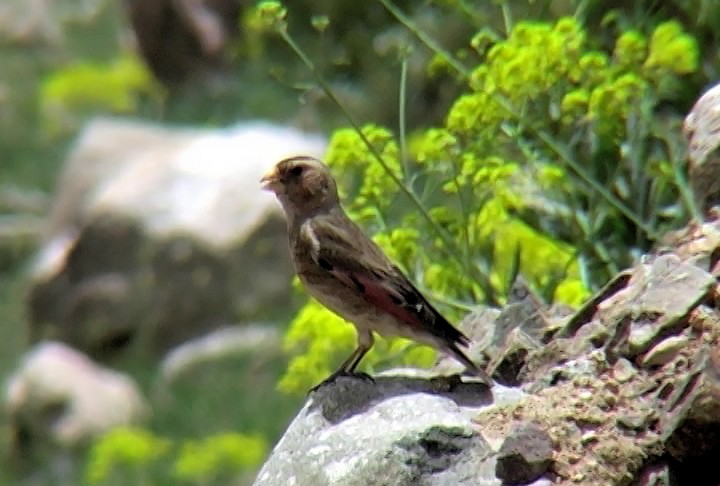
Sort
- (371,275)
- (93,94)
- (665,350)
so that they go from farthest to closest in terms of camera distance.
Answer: (93,94), (371,275), (665,350)

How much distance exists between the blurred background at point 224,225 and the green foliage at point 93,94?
17 centimetres

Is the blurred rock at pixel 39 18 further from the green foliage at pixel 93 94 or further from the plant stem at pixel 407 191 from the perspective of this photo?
the plant stem at pixel 407 191

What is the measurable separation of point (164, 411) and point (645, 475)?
582cm

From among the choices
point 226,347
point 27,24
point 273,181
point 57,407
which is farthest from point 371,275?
point 27,24

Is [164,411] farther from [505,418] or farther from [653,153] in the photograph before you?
[505,418]

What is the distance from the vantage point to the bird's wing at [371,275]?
3496mm

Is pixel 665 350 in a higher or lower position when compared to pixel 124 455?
lower

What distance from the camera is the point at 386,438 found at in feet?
9.99

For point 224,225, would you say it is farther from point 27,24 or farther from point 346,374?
point 27,24

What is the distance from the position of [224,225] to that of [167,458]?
1.49 metres

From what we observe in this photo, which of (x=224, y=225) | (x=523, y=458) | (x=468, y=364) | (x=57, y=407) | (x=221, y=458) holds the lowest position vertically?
(x=523, y=458)

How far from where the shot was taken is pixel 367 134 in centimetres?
403

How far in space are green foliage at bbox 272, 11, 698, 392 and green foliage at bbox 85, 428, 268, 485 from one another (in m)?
2.74

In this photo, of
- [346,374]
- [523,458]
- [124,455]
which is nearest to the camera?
[523,458]
